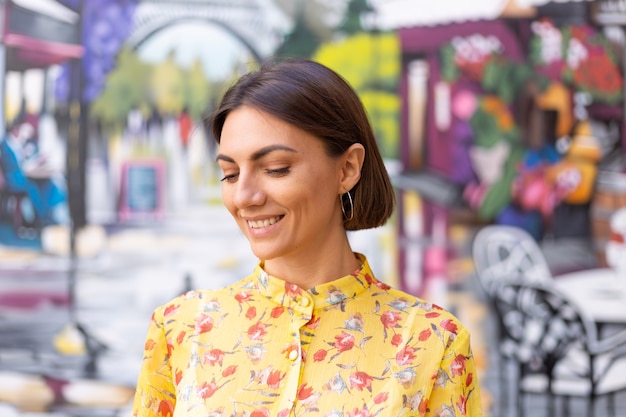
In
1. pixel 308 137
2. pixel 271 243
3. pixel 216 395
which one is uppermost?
pixel 308 137

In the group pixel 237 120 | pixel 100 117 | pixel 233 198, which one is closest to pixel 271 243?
pixel 233 198

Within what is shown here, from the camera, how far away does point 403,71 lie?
4176mm

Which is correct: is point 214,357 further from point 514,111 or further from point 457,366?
point 514,111

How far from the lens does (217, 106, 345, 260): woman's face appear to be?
1526 mm

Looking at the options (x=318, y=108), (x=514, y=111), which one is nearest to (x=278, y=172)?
(x=318, y=108)

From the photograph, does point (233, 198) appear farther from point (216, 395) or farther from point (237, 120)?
point (216, 395)

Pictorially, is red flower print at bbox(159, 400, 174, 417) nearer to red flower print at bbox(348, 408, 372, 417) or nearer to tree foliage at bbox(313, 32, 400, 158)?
red flower print at bbox(348, 408, 372, 417)

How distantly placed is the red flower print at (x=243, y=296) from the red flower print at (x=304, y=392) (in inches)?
8.3

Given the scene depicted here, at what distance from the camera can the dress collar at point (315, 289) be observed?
1.66 metres

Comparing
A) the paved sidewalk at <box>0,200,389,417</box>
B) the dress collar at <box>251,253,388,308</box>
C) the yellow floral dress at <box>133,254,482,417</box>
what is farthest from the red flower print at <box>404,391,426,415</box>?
the paved sidewalk at <box>0,200,389,417</box>

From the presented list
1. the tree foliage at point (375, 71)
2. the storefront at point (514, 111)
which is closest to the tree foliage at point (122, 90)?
the tree foliage at point (375, 71)

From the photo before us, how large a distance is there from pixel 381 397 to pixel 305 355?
0.15m

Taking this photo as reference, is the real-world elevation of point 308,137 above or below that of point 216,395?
above

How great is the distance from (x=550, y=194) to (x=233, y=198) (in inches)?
115
